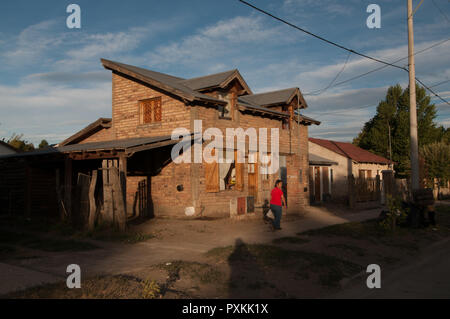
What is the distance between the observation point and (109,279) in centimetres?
678

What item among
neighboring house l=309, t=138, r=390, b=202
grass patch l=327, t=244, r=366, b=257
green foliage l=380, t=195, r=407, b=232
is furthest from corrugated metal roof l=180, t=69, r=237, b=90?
grass patch l=327, t=244, r=366, b=257

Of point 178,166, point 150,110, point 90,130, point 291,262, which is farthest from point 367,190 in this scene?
point 291,262

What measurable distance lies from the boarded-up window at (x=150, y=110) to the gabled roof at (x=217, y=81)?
193 centimetres

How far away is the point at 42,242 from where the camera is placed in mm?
11617

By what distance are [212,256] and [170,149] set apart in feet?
28.4

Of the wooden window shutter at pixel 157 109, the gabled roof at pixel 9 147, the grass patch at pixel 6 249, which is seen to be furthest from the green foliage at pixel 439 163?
the gabled roof at pixel 9 147

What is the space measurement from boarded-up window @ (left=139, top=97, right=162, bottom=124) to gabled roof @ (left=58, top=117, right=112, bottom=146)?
7.59 ft

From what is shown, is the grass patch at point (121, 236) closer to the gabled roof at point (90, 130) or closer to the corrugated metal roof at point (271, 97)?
the gabled roof at point (90, 130)

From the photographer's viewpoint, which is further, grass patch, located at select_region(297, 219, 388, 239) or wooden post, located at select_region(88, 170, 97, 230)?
wooden post, located at select_region(88, 170, 97, 230)

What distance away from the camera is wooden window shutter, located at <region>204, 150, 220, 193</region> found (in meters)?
16.6

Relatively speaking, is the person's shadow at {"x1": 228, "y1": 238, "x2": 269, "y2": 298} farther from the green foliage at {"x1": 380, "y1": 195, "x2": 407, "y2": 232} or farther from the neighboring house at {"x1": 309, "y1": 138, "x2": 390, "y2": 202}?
the neighboring house at {"x1": 309, "y1": 138, "x2": 390, "y2": 202}

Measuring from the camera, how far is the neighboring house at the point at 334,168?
2642 centimetres
